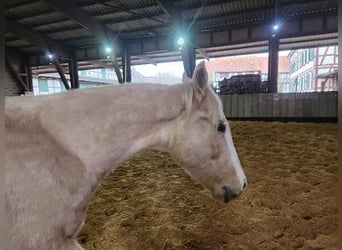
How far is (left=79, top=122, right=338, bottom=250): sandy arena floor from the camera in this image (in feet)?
7.28

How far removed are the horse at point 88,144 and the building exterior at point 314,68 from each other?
11.4m

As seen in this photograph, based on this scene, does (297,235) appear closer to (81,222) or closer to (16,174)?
(81,222)

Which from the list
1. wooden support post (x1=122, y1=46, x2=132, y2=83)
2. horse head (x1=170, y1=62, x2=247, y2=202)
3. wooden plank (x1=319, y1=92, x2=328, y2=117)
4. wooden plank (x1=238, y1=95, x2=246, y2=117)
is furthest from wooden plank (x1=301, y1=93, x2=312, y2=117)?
horse head (x1=170, y1=62, x2=247, y2=202)

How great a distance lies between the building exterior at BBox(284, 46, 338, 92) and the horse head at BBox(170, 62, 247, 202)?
37.1 ft

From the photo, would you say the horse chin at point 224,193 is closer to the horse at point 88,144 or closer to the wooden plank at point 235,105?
the horse at point 88,144

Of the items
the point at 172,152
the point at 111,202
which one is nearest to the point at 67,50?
the point at 111,202

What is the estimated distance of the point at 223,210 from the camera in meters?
2.73

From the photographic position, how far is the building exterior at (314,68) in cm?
1239

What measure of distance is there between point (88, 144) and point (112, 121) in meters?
0.15

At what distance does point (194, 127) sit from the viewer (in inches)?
58.0

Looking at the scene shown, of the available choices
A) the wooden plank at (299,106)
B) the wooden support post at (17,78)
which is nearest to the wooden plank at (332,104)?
the wooden plank at (299,106)

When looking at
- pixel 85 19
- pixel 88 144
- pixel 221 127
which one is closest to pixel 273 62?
pixel 85 19

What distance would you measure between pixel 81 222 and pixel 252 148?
4.14 metres

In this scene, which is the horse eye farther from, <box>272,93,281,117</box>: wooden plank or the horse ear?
<box>272,93,281,117</box>: wooden plank
